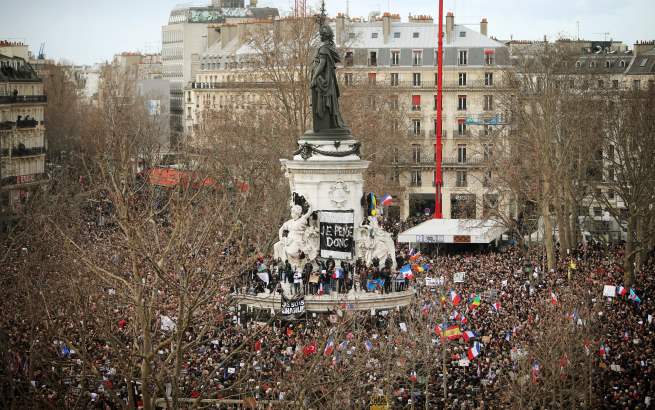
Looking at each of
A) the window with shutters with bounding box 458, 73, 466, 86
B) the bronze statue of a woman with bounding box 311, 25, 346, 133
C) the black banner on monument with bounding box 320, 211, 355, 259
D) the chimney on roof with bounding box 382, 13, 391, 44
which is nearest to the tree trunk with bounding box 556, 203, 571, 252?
the bronze statue of a woman with bounding box 311, 25, 346, 133

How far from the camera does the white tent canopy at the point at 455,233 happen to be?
66.8 meters

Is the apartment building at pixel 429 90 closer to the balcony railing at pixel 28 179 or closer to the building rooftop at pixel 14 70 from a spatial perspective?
the balcony railing at pixel 28 179

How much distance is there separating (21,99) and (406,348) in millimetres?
55363

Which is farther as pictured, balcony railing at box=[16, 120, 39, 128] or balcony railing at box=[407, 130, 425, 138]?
balcony railing at box=[407, 130, 425, 138]

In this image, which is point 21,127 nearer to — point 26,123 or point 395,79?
point 26,123

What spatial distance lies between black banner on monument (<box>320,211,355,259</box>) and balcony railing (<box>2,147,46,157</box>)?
3635 cm

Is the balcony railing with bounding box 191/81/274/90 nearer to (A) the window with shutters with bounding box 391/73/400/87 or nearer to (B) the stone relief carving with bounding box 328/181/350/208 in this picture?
(A) the window with shutters with bounding box 391/73/400/87

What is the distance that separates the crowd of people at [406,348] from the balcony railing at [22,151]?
3486cm

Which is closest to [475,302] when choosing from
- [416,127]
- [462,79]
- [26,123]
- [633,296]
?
[633,296]

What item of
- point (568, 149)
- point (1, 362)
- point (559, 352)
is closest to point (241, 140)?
point (568, 149)

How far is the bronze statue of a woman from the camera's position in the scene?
50.6 metres

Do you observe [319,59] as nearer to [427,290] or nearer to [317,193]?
[317,193]

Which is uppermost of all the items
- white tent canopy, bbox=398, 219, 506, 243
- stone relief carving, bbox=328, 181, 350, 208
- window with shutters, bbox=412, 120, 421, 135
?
window with shutters, bbox=412, 120, 421, 135

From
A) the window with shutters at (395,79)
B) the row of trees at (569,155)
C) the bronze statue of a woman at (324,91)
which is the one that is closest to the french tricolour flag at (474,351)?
the bronze statue of a woman at (324,91)
